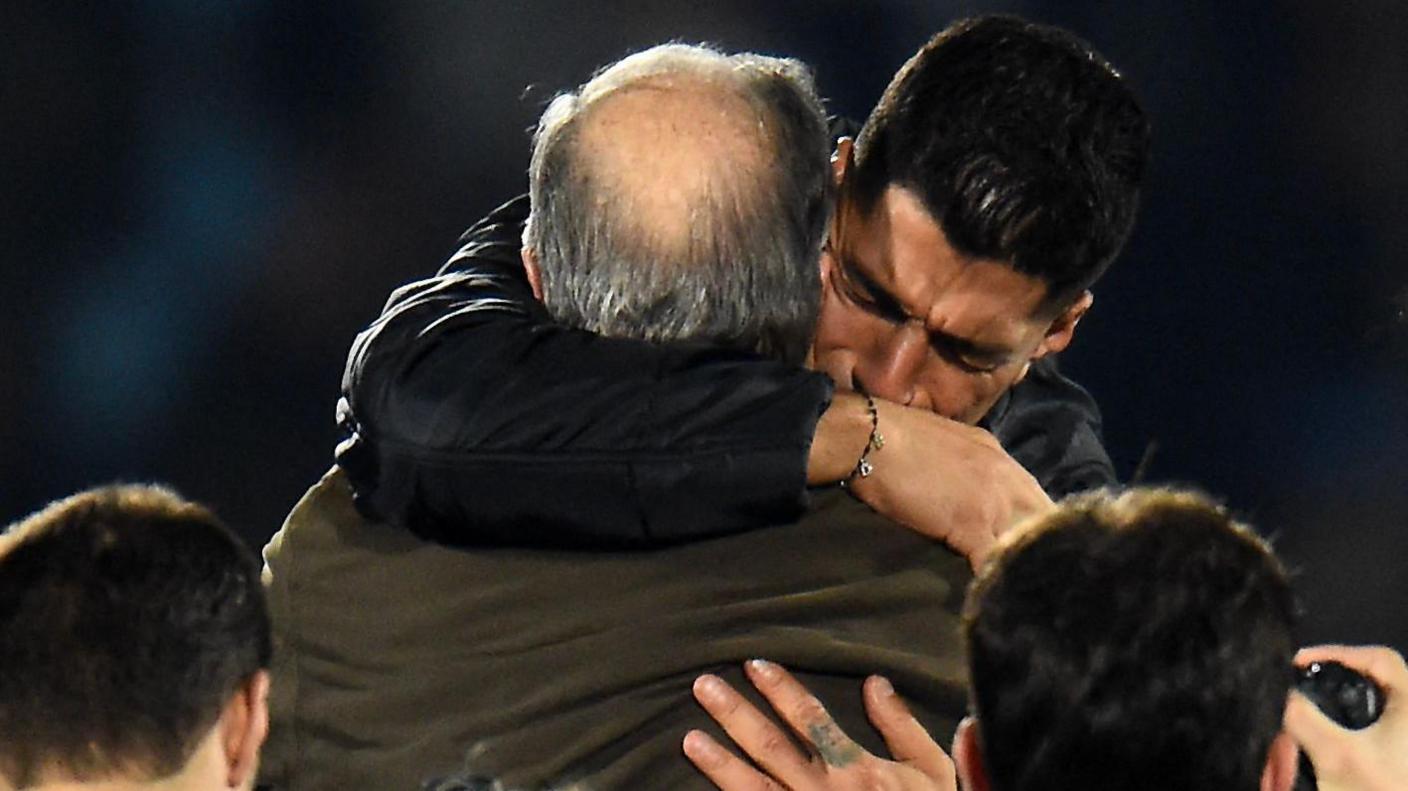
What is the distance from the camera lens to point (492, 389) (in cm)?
166

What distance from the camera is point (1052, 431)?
2.17 metres

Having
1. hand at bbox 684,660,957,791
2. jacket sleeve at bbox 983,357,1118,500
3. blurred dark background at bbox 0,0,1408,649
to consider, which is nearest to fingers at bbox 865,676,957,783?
hand at bbox 684,660,957,791

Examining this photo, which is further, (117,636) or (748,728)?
(748,728)

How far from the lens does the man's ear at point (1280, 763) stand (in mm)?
1248

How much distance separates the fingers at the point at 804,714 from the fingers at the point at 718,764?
5 cm

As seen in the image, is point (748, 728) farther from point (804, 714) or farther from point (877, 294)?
point (877, 294)

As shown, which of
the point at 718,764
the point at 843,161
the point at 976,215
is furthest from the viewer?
the point at 843,161

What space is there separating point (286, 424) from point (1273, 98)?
5.32 ft

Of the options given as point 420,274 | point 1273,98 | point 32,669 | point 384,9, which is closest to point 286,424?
point 420,274

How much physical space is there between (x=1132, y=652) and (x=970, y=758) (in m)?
0.14

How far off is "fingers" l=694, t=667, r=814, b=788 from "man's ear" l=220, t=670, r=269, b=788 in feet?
1.13

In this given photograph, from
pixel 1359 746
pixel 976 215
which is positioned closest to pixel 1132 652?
pixel 1359 746

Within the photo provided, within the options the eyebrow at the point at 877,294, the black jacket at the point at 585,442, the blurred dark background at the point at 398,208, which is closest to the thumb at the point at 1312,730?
the black jacket at the point at 585,442

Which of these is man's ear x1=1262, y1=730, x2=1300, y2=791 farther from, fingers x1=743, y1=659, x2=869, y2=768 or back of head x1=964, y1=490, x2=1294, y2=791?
fingers x1=743, y1=659, x2=869, y2=768
